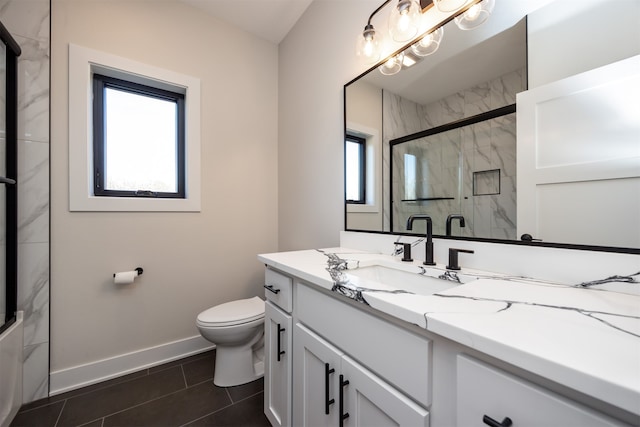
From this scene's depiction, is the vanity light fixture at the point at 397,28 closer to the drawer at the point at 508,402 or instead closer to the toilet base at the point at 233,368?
the drawer at the point at 508,402

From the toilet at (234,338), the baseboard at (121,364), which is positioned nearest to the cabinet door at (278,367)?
the toilet at (234,338)

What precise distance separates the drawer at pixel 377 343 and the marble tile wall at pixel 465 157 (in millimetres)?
575

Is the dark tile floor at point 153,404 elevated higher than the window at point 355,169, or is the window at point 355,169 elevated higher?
the window at point 355,169

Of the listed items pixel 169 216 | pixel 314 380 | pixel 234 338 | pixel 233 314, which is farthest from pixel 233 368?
pixel 169 216

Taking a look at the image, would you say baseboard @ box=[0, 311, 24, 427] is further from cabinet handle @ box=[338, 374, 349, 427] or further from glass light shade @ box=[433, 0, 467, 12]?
glass light shade @ box=[433, 0, 467, 12]

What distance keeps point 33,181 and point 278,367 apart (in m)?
1.69

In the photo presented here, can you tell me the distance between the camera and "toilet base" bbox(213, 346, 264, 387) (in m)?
1.55

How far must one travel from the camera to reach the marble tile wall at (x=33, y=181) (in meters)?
1.42

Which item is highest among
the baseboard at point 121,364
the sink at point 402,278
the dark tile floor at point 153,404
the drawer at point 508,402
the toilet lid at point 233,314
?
the sink at point 402,278

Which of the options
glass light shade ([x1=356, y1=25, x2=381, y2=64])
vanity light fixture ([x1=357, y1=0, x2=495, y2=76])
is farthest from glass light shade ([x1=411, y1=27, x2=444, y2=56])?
glass light shade ([x1=356, y1=25, x2=381, y2=64])

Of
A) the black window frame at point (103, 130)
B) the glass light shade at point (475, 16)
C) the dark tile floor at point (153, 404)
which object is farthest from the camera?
the black window frame at point (103, 130)

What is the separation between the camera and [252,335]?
1582 mm

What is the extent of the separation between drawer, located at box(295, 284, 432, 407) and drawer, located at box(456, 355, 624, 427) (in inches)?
3.3

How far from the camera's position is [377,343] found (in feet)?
2.20
